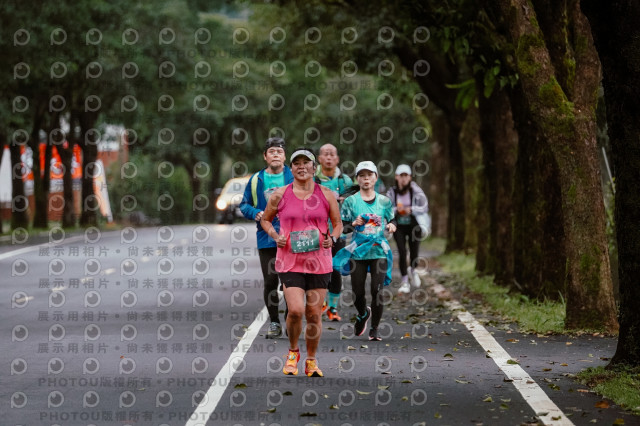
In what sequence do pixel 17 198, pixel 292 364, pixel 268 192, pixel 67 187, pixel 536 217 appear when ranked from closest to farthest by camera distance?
pixel 292 364 < pixel 268 192 < pixel 536 217 < pixel 17 198 < pixel 67 187

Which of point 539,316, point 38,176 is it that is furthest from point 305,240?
point 38,176

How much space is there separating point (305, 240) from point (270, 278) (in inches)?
124

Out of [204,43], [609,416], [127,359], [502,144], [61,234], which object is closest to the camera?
[609,416]

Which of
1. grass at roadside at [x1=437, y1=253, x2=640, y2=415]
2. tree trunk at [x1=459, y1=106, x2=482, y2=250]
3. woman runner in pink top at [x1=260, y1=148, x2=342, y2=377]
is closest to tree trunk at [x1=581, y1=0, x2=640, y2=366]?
grass at roadside at [x1=437, y1=253, x2=640, y2=415]

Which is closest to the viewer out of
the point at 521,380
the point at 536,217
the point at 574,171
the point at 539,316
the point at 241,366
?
the point at 521,380

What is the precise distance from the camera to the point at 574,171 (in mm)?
14359

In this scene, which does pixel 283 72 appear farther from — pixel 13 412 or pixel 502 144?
pixel 13 412

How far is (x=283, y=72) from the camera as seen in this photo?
65562 millimetres

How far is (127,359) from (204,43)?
5081 centimetres

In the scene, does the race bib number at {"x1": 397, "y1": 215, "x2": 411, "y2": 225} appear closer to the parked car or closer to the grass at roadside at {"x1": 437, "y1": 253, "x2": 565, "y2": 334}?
the grass at roadside at {"x1": 437, "y1": 253, "x2": 565, "y2": 334}

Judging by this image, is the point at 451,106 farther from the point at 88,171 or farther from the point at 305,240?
the point at 88,171

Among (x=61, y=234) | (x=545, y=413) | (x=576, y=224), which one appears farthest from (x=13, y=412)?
(x=61, y=234)

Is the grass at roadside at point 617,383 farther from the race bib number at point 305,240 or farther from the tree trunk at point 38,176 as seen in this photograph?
the tree trunk at point 38,176

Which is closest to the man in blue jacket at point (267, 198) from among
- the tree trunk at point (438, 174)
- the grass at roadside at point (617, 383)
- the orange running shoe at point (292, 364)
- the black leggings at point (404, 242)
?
the orange running shoe at point (292, 364)
